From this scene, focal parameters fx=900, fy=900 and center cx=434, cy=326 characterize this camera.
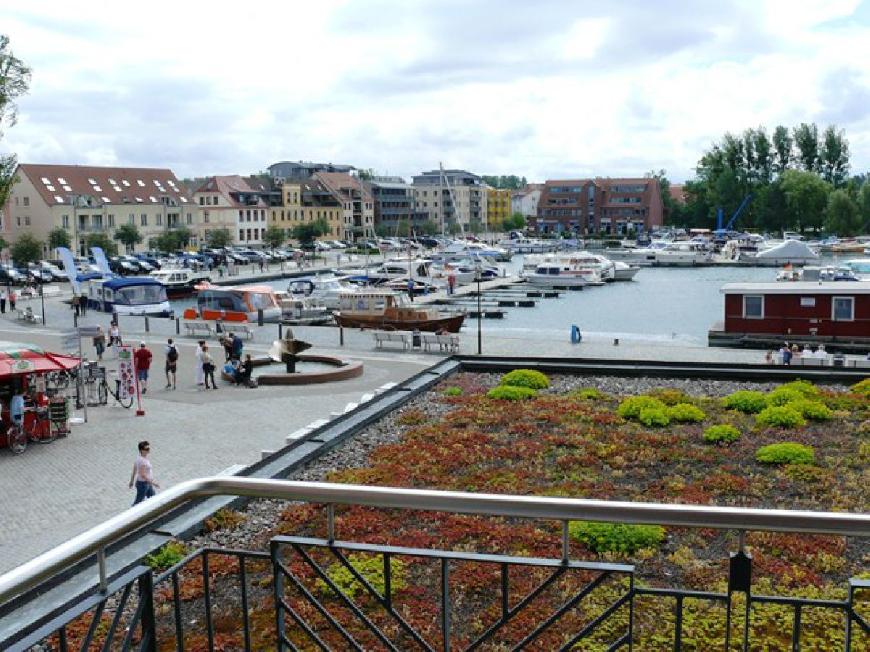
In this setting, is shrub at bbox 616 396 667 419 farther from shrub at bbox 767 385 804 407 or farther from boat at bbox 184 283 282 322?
boat at bbox 184 283 282 322

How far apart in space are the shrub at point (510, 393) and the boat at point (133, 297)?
34.0 meters

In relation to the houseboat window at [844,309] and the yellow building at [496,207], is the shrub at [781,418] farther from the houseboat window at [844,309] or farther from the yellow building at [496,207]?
the yellow building at [496,207]

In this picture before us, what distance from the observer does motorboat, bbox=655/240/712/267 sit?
96562 millimetres

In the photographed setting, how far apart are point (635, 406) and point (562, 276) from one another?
180 feet

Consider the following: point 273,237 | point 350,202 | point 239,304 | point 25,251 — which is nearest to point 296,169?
point 350,202

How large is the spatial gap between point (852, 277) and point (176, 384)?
162ft

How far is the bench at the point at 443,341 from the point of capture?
32.2m

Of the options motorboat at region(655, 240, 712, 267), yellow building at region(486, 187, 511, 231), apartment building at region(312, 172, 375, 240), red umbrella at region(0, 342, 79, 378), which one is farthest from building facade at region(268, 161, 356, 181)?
red umbrella at region(0, 342, 79, 378)

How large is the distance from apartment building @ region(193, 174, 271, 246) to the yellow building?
6567 cm

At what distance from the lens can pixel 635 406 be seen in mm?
16844

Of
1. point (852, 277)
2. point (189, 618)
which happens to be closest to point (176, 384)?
point (189, 618)

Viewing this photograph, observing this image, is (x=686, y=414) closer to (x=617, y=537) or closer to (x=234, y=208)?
(x=617, y=537)

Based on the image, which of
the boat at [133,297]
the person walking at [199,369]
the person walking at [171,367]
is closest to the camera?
the person walking at [171,367]

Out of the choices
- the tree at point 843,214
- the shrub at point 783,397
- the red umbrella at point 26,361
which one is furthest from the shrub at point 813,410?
the tree at point 843,214
